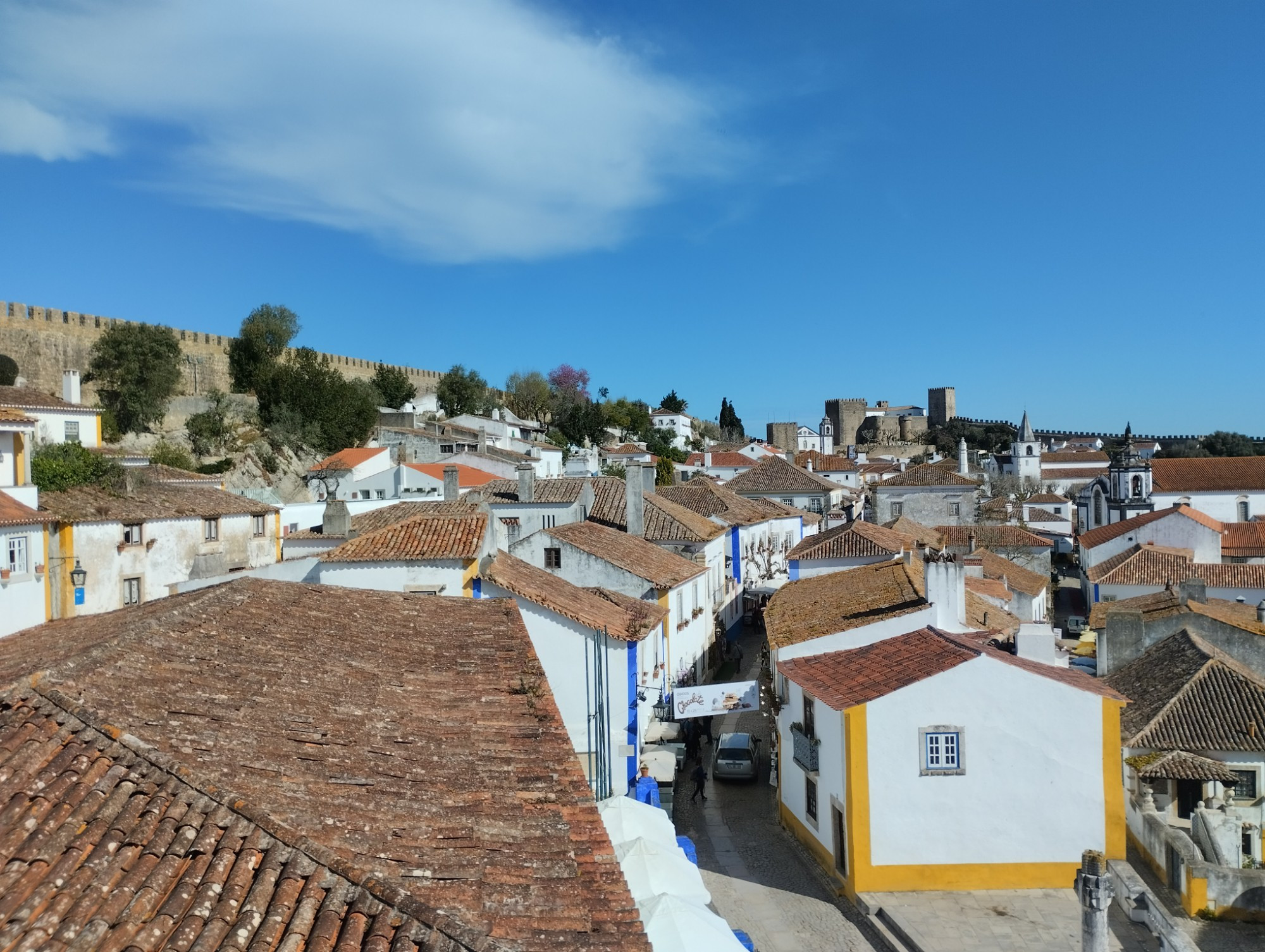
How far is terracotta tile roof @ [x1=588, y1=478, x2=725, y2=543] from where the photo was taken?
3216cm

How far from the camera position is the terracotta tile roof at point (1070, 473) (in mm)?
90688

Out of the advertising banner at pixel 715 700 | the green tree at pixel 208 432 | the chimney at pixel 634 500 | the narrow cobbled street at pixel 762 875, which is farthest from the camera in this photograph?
the green tree at pixel 208 432

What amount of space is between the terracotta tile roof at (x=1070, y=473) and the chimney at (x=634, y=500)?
7050 cm

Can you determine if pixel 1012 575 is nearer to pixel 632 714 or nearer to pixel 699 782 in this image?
pixel 699 782

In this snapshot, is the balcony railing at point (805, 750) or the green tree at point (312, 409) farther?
the green tree at point (312, 409)

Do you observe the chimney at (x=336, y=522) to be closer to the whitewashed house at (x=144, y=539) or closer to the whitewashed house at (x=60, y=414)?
the whitewashed house at (x=144, y=539)

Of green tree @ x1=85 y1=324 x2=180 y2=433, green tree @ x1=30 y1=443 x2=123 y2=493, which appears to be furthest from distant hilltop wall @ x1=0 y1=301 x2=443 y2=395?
green tree @ x1=30 y1=443 x2=123 y2=493

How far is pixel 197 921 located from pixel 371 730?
10.8 feet

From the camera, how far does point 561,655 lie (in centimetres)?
1720

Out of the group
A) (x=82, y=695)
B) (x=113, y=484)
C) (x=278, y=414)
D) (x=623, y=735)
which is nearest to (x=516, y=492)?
(x=113, y=484)

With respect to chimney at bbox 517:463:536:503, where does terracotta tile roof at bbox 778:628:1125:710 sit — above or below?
below

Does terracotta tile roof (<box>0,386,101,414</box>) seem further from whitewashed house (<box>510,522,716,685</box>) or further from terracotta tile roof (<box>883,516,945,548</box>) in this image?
terracotta tile roof (<box>883,516,945,548</box>)

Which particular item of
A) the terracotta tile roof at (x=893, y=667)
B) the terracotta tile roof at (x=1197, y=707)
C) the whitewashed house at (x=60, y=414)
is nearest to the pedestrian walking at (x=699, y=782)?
the terracotta tile roof at (x=893, y=667)

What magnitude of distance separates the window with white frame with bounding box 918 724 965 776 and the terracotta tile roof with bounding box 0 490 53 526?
15636 mm
